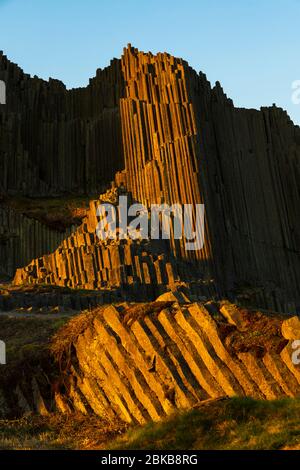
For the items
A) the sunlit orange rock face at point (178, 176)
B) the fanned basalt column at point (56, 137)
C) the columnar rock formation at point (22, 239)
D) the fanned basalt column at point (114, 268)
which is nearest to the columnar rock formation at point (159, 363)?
the fanned basalt column at point (114, 268)

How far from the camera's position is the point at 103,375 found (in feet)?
37.7

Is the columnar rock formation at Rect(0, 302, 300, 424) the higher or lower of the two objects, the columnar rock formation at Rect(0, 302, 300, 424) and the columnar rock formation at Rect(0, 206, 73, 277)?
the lower

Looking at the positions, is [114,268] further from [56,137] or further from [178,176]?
[56,137]

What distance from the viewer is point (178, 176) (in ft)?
104

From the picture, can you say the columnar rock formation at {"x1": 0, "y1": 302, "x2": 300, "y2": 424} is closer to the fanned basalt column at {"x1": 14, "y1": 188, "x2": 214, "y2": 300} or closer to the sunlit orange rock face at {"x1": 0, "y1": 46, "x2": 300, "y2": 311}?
the fanned basalt column at {"x1": 14, "y1": 188, "x2": 214, "y2": 300}

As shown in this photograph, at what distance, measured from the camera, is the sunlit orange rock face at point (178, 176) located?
2630 centimetres

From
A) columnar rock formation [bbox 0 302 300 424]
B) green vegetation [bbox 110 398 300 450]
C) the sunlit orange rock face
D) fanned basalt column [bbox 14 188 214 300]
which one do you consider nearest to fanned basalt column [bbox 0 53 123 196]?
the sunlit orange rock face

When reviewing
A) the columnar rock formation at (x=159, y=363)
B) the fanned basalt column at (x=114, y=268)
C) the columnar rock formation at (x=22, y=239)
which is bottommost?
the columnar rock formation at (x=159, y=363)

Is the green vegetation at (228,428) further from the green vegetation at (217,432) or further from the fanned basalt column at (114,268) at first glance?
the fanned basalt column at (114,268)

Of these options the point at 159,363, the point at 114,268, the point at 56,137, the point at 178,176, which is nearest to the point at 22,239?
the point at 178,176

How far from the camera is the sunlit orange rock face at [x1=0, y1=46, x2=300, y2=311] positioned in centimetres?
2630

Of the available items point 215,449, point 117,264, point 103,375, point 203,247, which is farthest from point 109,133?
point 215,449
